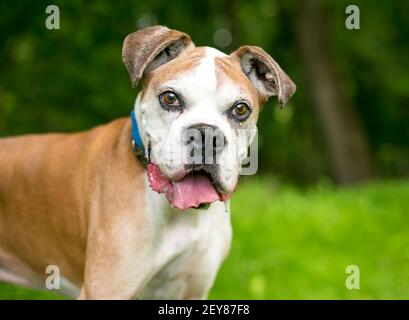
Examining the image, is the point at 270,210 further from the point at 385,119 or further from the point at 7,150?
the point at 385,119

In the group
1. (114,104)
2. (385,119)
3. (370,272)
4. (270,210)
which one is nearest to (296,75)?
(385,119)

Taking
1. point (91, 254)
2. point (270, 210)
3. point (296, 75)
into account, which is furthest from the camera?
point (296, 75)

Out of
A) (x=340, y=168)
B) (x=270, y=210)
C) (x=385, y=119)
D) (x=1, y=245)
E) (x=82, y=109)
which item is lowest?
(x=1, y=245)

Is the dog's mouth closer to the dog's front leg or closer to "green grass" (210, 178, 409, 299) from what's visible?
the dog's front leg

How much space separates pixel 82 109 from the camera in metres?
13.9

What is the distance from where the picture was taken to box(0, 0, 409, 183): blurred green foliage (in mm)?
12203

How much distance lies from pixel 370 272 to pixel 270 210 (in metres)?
1.68

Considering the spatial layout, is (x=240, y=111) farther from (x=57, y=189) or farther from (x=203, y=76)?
(x=57, y=189)

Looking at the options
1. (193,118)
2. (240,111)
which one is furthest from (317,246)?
(193,118)

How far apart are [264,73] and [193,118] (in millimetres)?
813

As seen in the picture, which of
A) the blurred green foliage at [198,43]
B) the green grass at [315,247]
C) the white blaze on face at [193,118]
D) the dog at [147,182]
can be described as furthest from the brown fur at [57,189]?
the blurred green foliage at [198,43]

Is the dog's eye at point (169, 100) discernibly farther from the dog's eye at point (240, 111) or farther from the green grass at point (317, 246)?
the green grass at point (317, 246)

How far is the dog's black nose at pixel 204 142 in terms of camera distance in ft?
11.9

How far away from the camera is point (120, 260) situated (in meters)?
4.14
